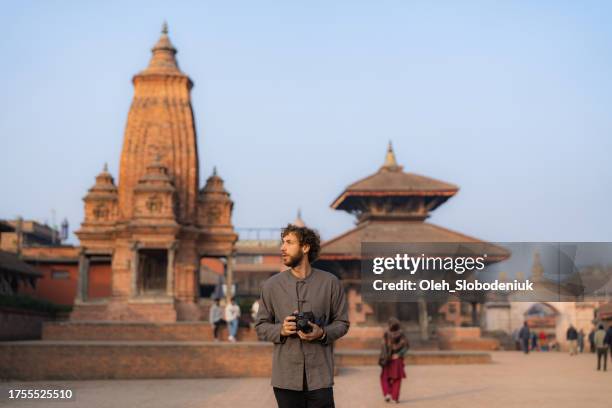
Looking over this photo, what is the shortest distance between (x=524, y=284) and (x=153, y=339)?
53.9 ft

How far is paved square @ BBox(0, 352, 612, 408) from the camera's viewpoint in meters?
13.7

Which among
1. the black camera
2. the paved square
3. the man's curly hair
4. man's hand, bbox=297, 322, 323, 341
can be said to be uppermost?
the man's curly hair

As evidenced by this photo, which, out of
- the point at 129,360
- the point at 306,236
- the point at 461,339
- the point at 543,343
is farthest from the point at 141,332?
the point at 543,343

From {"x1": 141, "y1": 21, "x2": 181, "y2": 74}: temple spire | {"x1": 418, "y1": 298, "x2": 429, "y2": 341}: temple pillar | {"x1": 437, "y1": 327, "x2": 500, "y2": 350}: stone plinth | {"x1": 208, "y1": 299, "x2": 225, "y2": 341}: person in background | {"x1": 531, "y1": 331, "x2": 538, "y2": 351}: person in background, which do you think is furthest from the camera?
{"x1": 531, "y1": 331, "x2": 538, "y2": 351}: person in background

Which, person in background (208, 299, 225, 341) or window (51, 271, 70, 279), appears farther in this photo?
window (51, 271, 70, 279)

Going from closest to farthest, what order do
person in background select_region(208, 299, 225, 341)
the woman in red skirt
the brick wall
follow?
the woman in red skirt, person in background select_region(208, 299, 225, 341), the brick wall

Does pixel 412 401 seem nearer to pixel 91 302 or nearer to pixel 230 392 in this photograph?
pixel 230 392

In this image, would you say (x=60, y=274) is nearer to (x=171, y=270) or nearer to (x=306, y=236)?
(x=171, y=270)

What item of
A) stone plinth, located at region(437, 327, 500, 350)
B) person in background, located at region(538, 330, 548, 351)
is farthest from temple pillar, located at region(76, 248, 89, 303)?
person in background, located at region(538, 330, 548, 351)

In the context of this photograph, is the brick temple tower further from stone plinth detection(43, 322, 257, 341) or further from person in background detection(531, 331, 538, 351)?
person in background detection(531, 331, 538, 351)

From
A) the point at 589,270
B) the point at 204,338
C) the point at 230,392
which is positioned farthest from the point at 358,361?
the point at 589,270

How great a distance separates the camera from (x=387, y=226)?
37.2 m

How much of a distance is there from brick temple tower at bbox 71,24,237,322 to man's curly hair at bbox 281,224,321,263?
26.9 m

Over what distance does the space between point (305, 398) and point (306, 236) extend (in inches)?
42.6
